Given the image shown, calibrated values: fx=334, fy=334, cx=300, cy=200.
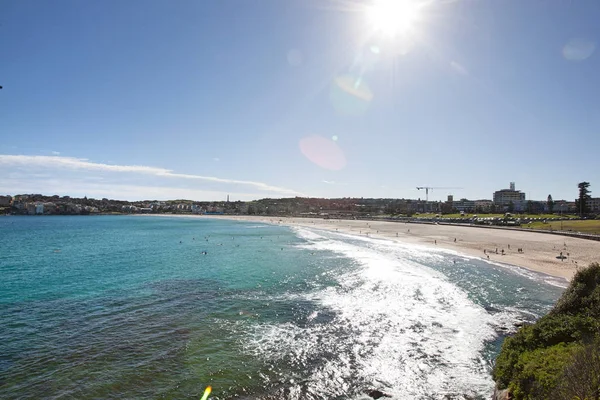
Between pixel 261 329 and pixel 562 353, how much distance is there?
13.7 metres

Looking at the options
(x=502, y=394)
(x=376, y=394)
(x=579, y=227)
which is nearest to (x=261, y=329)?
(x=376, y=394)

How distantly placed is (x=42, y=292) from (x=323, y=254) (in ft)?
105

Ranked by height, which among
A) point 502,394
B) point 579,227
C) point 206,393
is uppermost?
point 579,227

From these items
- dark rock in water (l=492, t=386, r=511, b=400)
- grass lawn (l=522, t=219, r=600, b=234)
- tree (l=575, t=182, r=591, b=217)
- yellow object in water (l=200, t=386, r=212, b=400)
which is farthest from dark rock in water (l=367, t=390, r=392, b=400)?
tree (l=575, t=182, r=591, b=217)

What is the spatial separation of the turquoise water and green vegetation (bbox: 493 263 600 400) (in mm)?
2478

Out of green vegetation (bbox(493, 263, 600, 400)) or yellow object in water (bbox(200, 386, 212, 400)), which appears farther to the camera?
yellow object in water (bbox(200, 386, 212, 400))

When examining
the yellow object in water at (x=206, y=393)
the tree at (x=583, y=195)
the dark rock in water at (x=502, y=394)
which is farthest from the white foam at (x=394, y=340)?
the tree at (x=583, y=195)

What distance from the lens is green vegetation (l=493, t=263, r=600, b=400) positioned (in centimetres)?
636

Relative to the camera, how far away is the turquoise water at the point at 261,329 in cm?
1309

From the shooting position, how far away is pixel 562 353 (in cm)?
941

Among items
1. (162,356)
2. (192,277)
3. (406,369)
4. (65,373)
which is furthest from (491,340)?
(192,277)

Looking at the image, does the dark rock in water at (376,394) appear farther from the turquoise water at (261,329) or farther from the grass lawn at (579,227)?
the grass lawn at (579,227)

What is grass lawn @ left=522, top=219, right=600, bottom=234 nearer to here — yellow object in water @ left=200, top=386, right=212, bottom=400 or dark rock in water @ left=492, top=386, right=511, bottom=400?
dark rock in water @ left=492, top=386, right=511, bottom=400

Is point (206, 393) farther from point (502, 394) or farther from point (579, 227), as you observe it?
point (579, 227)
